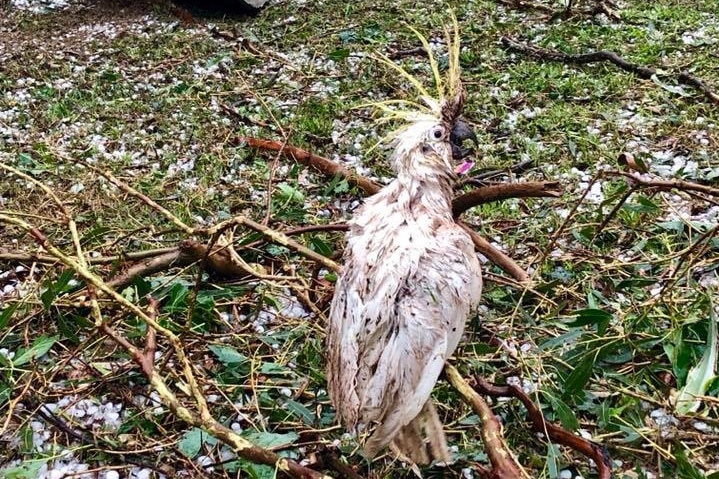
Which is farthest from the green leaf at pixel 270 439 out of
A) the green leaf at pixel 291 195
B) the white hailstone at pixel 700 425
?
the green leaf at pixel 291 195

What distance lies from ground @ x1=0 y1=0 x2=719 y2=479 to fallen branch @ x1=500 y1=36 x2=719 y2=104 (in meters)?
0.05

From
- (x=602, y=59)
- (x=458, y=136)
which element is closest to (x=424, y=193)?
(x=458, y=136)

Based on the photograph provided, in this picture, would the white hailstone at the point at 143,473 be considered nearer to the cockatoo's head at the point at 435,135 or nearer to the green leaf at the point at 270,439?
the green leaf at the point at 270,439

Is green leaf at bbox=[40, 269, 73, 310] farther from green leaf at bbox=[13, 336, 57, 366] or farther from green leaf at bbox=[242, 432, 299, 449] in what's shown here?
green leaf at bbox=[242, 432, 299, 449]

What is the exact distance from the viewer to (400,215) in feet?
6.91

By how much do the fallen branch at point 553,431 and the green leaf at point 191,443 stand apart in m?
0.88

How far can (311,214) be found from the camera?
3.20 meters

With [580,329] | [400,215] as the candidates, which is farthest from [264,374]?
[580,329]

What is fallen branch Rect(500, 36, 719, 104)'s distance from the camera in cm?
392

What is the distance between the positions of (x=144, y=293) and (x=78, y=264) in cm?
38

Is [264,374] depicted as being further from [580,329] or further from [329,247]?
[580,329]

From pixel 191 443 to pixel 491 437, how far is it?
890mm

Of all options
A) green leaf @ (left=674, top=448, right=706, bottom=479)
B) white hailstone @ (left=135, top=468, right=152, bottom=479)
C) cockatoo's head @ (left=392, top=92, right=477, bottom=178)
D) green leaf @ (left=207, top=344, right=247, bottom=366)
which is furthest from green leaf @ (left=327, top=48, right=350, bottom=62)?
green leaf @ (left=674, top=448, right=706, bottom=479)

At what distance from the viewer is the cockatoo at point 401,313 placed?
1797 millimetres
